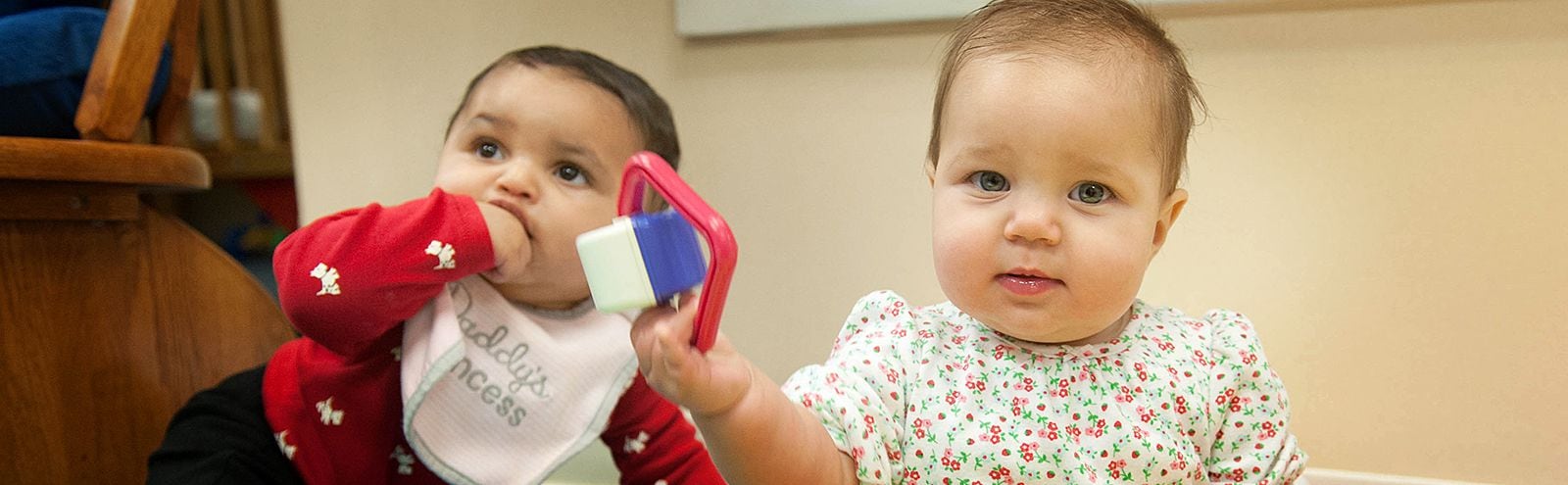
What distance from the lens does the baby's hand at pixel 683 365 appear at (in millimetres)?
517

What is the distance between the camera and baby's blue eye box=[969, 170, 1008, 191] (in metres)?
0.68

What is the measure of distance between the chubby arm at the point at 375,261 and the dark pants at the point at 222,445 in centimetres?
14

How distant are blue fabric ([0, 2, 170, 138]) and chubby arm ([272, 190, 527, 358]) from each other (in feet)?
1.10

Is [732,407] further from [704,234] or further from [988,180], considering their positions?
[988,180]

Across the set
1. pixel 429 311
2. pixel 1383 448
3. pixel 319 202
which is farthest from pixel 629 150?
pixel 1383 448

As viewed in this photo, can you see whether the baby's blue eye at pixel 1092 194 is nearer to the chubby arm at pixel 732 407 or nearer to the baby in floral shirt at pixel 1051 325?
the baby in floral shirt at pixel 1051 325

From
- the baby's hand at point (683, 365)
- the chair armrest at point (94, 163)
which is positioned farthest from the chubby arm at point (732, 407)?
the chair armrest at point (94, 163)

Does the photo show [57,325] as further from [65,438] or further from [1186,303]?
[1186,303]

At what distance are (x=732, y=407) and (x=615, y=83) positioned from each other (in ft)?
1.52

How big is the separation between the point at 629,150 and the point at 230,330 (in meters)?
0.52

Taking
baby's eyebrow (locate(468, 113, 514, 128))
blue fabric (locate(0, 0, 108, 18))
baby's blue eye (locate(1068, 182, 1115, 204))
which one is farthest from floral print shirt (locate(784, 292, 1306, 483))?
blue fabric (locate(0, 0, 108, 18))

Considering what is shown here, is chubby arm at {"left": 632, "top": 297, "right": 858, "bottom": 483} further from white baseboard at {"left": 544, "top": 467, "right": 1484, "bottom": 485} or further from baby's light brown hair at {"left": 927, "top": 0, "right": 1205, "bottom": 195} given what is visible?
white baseboard at {"left": 544, "top": 467, "right": 1484, "bottom": 485}

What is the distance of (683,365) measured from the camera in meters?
0.52

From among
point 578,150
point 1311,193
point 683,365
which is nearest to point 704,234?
point 683,365
